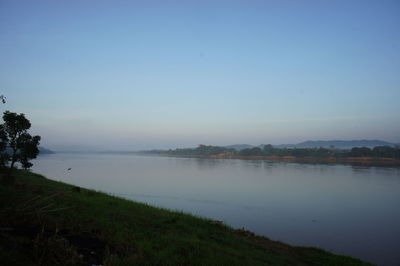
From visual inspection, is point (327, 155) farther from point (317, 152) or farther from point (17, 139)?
point (17, 139)

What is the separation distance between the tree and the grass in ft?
17.1

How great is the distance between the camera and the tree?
12414mm

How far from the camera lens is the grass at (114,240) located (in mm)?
4430

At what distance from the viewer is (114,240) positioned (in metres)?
5.82

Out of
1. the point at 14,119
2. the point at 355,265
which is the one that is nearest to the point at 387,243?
the point at 355,265

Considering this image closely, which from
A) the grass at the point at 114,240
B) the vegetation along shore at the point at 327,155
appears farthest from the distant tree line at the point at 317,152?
the grass at the point at 114,240

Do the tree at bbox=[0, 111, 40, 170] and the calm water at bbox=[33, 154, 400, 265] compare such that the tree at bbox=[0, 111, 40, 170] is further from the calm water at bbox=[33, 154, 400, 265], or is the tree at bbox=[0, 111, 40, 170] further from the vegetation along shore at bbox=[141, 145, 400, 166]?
the vegetation along shore at bbox=[141, 145, 400, 166]

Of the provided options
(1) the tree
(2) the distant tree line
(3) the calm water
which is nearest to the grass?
(3) the calm water

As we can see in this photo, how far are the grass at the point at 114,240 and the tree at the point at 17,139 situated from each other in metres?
5.22

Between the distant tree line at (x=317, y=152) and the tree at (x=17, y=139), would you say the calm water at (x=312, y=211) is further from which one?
the distant tree line at (x=317, y=152)

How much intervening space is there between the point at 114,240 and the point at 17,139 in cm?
1003

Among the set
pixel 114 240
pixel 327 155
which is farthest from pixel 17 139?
pixel 327 155

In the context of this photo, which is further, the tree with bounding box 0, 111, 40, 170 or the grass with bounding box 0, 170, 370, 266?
the tree with bounding box 0, 111, 40, 170

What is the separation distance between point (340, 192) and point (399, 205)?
562 centimetres
